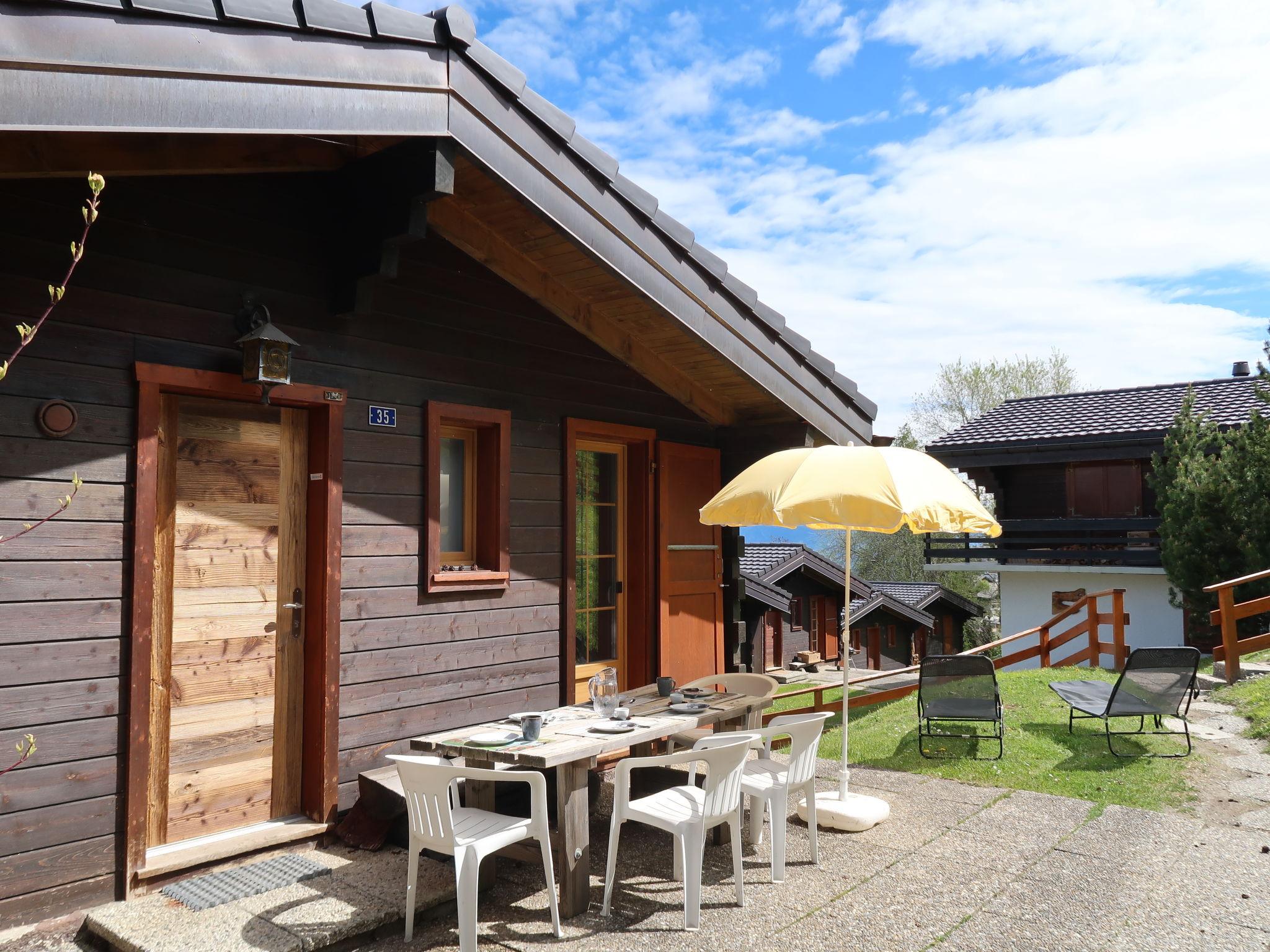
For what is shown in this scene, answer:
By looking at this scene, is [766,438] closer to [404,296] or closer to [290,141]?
[404,296]

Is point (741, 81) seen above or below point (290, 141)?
above

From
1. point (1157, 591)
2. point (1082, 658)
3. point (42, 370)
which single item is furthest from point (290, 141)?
point (1157, 591)

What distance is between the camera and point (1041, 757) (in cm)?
610

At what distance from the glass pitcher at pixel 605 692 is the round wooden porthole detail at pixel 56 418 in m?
2.43

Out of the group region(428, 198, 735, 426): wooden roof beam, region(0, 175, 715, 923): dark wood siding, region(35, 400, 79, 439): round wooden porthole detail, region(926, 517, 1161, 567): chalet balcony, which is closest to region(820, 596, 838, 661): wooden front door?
region(926, 517, 1161, 567): chalet balcony

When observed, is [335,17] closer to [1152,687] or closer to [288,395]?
[288,395]

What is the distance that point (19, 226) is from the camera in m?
3.37

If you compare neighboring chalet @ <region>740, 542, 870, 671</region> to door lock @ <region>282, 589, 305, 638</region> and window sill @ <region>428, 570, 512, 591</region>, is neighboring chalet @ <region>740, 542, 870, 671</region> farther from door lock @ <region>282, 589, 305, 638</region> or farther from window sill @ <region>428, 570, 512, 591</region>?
door lock @ <region>282, 589, 305, 638</region>

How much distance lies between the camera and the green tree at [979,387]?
30000 mm

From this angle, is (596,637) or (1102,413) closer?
(596,637)

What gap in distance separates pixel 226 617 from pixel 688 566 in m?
3.41

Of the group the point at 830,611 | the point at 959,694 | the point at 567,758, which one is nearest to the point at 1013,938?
the point at 567,758

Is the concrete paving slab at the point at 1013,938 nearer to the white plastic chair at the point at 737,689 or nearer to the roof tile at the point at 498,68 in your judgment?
the white plastic chair at the point at 737,689

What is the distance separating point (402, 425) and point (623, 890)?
2.55m
